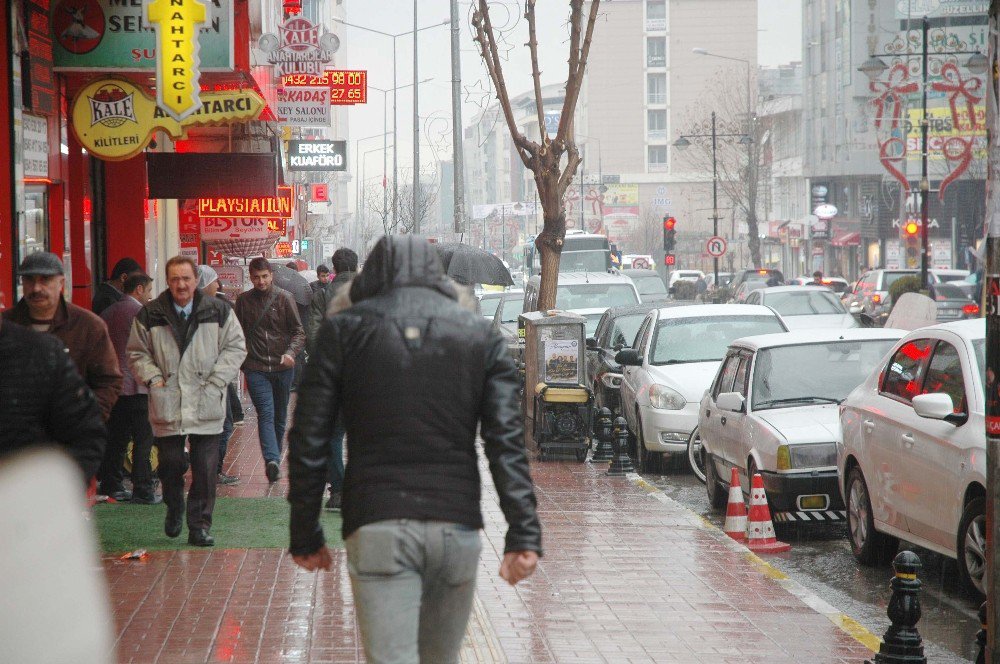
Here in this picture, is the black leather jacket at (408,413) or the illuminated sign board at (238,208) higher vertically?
the illuminated sign board at (238,208)

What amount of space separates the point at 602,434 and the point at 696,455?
1.52 m

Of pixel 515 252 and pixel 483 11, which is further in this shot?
pixel 515 252

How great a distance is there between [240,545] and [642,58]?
121090mm

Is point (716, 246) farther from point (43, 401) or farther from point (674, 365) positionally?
point (43, 401)

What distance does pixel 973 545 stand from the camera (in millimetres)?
7207

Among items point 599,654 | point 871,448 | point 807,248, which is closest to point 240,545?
point 599,654

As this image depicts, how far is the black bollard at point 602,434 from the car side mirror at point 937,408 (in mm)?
7066

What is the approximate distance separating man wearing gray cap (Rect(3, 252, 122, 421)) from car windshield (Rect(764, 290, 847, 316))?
56.0 feet

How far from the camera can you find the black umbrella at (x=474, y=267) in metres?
25.6

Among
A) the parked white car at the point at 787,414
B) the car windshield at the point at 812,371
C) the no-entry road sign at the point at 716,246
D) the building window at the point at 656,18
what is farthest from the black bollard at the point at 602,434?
the building window at the point at 656,18

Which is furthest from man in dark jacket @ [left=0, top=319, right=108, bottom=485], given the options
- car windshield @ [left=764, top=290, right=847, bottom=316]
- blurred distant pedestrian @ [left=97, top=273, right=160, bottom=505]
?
car windshield @ [left=764, top=290, right=847, bottom=316]

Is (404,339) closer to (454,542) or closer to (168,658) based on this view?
(454,542)

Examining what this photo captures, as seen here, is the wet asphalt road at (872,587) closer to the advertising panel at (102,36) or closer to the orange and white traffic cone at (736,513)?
the orange and white traffic cone at (736,513)

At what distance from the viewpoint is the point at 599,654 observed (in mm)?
6332
